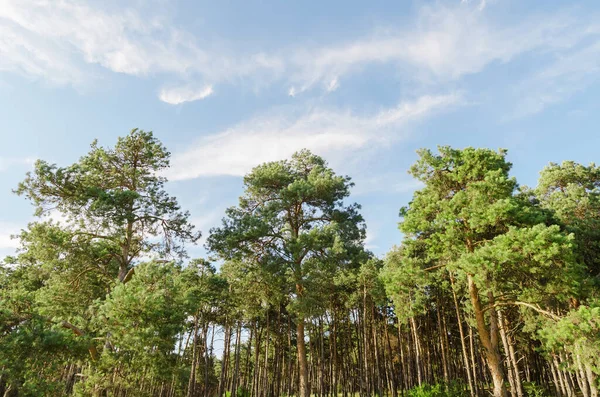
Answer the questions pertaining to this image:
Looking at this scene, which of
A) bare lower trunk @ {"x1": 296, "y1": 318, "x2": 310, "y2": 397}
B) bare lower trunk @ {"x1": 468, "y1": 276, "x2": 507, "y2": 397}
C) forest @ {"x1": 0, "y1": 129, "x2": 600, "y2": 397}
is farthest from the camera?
bare lower trunk @ {"x1": 296, "y1": 318, "x2": 310, "y2": 397}

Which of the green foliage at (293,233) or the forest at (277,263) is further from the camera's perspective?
the green foliage at (293,233)

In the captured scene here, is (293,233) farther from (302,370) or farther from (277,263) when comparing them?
(302,370)

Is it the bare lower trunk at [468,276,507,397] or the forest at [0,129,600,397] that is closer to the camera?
the forest at [0,129,600,397]

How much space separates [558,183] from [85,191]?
98.9 ft

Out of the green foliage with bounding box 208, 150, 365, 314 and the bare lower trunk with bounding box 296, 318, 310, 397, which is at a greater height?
the green foliage with bounding box 208, 150, 365, 314

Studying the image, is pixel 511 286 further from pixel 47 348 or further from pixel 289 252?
pixel 47 348

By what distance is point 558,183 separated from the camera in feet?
81.2

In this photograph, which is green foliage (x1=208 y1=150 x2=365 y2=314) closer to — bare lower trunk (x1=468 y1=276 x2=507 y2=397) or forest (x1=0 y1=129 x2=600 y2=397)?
forest (x1=0 y1=129 x2=600 y2=397)

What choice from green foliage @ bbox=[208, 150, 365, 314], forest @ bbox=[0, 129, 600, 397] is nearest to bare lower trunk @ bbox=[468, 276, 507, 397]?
forest @ bbox=[0, 129, 600, 397]

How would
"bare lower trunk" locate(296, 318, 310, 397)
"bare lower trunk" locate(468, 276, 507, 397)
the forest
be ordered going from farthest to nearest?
1. "bare lower trunk" locate(296, 318, 310, 397)
2. "bare lower trunk" locate(468, 276, 507, 397)
3. the forest

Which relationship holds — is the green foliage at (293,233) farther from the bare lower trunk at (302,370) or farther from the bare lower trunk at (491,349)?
the bare lower trunk at (491,349)

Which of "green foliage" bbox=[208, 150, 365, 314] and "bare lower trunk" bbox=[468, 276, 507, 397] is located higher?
"green foliage" bbox=[208, 150, 365, 314]

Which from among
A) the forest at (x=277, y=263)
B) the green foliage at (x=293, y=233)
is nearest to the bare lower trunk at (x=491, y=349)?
the forest at (x=277, y=263)

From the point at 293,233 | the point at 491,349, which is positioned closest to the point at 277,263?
the point at 293,233
